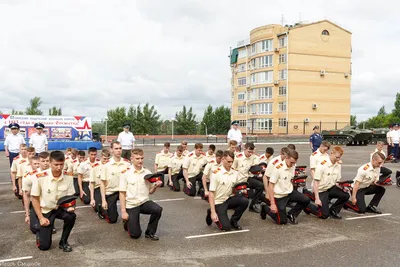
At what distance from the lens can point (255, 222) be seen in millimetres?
6891

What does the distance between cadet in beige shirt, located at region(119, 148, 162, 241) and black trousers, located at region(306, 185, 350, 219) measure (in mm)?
3306

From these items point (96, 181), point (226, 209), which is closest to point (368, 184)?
point (226, 209)

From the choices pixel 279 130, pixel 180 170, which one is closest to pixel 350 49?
pixel 279 130

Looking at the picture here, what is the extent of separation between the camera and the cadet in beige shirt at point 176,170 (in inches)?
414

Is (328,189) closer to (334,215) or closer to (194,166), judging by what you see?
(334,215)

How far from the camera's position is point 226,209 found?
251 inches

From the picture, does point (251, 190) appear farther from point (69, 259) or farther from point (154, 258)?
point (69, 259)

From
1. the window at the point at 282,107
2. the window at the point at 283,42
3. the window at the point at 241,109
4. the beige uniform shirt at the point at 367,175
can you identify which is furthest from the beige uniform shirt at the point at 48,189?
the window at the point at 241,109

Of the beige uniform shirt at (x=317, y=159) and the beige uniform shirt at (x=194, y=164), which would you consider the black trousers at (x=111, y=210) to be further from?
the beige uniform shirt at (x=317, y=159)

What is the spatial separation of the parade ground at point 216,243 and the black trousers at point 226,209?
15 cm

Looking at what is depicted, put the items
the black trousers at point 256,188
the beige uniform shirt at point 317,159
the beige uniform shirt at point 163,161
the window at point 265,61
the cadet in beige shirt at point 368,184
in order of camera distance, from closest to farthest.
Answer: the cadet in beige shirt at point 368,184, the beige uniform shirt at point 317,159, the black trousers at point 256,188, the beige uniform shirt at point 163,161, the window at point 265,61

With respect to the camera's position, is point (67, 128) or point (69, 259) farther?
point (67, 128)

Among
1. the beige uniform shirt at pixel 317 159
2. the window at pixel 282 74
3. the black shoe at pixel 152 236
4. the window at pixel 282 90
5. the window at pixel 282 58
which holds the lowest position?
the black shoe at pixel 152 236

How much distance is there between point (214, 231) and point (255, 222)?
104 centimetres
